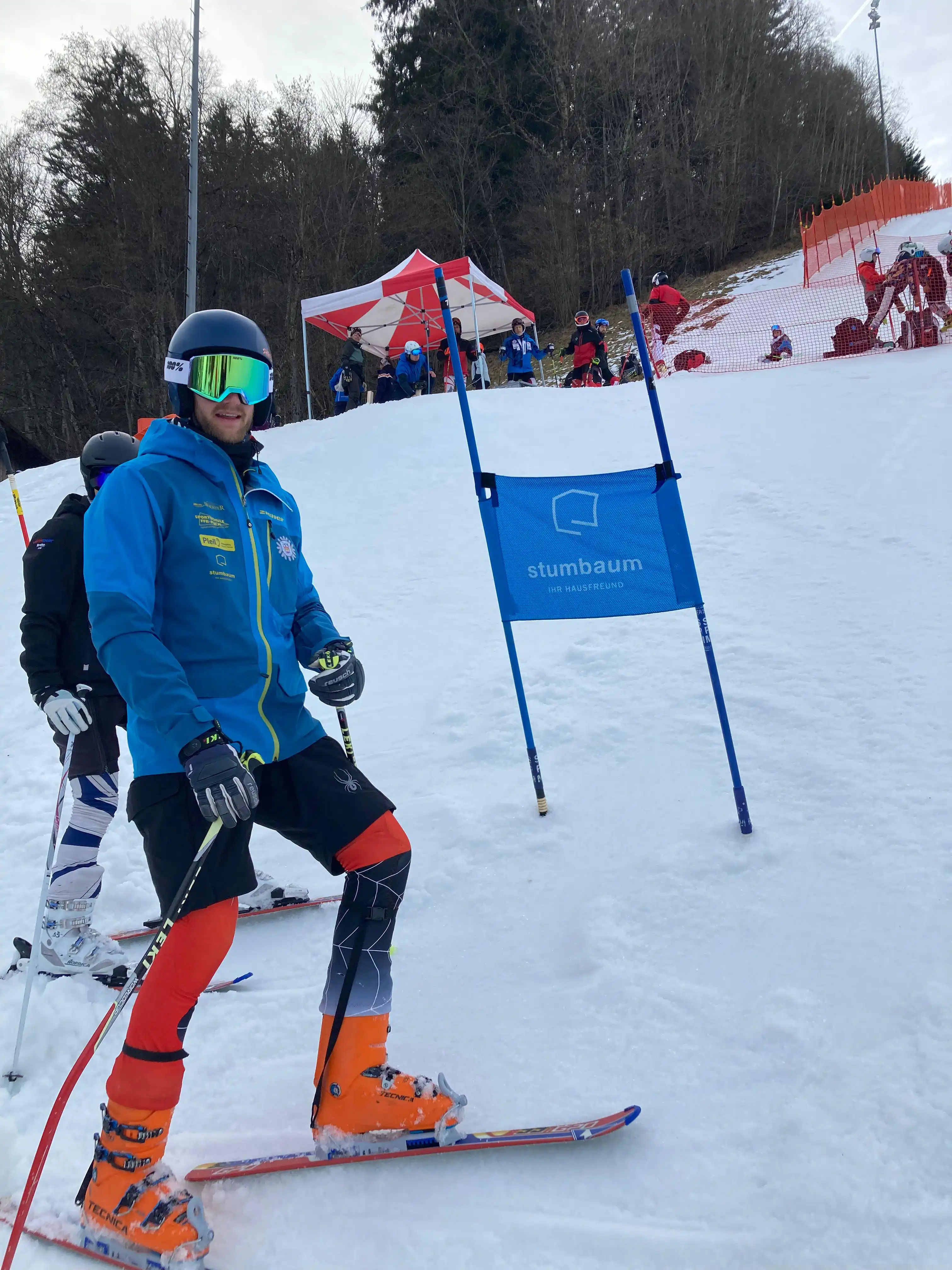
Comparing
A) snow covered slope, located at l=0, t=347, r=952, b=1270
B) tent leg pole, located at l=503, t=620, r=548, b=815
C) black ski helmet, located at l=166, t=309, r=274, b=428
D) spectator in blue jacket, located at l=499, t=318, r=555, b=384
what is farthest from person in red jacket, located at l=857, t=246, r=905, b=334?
black ski helmet, located at l=166, t=309, r=274, b=428

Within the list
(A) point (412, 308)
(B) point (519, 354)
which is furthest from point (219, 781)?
(A) point (412, 308)

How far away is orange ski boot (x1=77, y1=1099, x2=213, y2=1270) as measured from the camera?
1.77 meters

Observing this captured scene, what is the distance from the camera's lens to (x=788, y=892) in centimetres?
279

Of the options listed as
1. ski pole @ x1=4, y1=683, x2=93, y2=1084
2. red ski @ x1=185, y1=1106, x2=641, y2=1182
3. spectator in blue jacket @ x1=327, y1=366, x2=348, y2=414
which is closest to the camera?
red ski @ x1=185, y1=1106, x2=641, y2=1182

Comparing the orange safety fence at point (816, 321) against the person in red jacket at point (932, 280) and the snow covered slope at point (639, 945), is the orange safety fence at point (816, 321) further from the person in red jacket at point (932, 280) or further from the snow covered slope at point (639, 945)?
the snow covered slope at point (639, 945)

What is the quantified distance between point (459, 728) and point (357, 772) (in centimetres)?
258

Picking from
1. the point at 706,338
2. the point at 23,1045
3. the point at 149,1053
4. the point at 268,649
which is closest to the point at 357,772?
the point at 268,649

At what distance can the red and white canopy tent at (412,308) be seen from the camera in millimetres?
13469

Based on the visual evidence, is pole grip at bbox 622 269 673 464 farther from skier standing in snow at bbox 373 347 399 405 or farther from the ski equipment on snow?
skier standing in snow at bbox 373 347 399 405

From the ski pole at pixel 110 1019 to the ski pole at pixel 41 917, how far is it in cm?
72

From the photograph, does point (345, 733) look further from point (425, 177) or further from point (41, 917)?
point (425, 177)

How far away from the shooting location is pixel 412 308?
55.0ft

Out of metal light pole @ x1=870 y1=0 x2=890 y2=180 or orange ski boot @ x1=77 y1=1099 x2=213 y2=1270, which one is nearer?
orange ski boot @ x1=77 y1=1099 x2=213 y2=1270

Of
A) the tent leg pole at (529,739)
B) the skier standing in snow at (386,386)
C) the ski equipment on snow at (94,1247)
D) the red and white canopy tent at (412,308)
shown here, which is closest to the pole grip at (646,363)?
the tent leg pole at (529,739)
